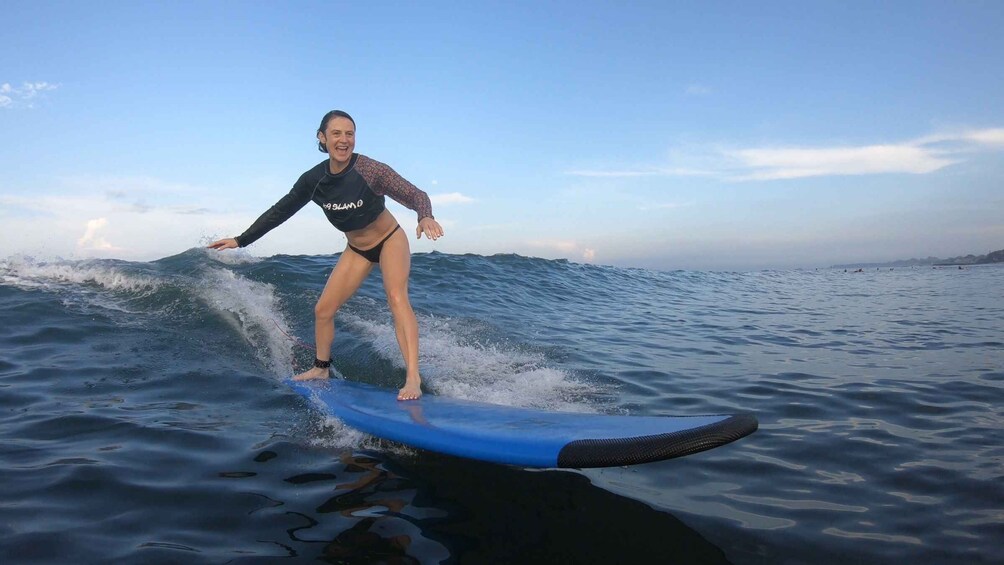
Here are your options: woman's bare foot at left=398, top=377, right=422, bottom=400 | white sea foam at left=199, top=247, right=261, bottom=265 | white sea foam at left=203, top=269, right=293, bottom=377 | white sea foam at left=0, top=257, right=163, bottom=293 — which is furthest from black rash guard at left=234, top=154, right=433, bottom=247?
white sea foam at left=199, top=247, right=261, bottom=265

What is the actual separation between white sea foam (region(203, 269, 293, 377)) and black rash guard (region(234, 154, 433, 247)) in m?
2.06

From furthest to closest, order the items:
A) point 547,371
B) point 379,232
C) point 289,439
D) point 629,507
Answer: point 547,371
point 379,232
point 289,439
point 629,507

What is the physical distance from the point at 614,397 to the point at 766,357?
2830 millimetres

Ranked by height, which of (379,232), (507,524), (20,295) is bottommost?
(507,524)

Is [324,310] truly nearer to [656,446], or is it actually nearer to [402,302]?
[402,302]

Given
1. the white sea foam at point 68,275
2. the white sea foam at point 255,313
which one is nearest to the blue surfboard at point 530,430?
the white sea foam at point 255,313

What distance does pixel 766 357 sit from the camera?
6.96 m

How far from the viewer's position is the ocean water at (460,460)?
103 inches

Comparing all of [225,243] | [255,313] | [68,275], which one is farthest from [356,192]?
[68,275]

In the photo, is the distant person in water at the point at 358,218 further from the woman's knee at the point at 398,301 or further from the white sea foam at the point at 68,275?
the white sea foam at the point at 68,275

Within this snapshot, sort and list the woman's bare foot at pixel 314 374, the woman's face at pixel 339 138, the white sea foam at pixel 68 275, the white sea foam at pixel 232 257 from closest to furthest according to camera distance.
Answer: the woman's face at pixel 339 138 → the woman's bare foot at pixel 314 374 → the white sea foam at pixel 68 275 → the white sea foam at pixel 232 257

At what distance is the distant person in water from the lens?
4637 millimetres

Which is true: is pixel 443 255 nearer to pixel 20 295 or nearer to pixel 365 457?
pixel 20 295

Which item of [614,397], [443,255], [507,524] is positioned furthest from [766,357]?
[443,255]
